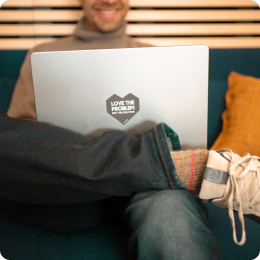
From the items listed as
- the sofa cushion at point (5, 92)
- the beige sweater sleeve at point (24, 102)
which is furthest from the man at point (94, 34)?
the sofa cushion at point (5, 92)

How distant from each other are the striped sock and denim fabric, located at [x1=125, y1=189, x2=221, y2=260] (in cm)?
3

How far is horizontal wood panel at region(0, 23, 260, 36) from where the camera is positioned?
1.62m

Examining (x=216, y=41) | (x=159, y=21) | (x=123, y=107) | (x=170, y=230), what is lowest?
(x=170, y=230)

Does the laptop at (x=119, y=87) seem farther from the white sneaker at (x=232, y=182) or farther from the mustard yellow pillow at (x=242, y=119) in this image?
the mustard yellow pillow at (x=242, y=119)

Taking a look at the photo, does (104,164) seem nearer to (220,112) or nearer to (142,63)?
(142,63)

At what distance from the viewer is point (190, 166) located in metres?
0.62

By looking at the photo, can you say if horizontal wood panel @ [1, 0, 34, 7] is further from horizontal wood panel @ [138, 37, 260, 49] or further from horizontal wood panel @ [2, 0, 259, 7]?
horizontal wood panel @ [138, 37, 260, 49]

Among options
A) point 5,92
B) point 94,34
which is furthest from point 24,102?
point 94,34

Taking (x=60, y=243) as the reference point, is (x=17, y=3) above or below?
above

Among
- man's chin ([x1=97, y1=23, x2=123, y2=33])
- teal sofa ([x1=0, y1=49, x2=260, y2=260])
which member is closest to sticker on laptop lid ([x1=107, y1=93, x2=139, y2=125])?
teal sofa ([x1=0, y1=49, x2=260, y2=260])

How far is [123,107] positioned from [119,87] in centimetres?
6

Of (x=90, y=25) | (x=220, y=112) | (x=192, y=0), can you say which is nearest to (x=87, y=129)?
(x=220, y=112)

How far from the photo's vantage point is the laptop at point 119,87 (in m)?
0.67

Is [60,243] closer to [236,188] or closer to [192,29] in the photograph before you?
[236,188]
